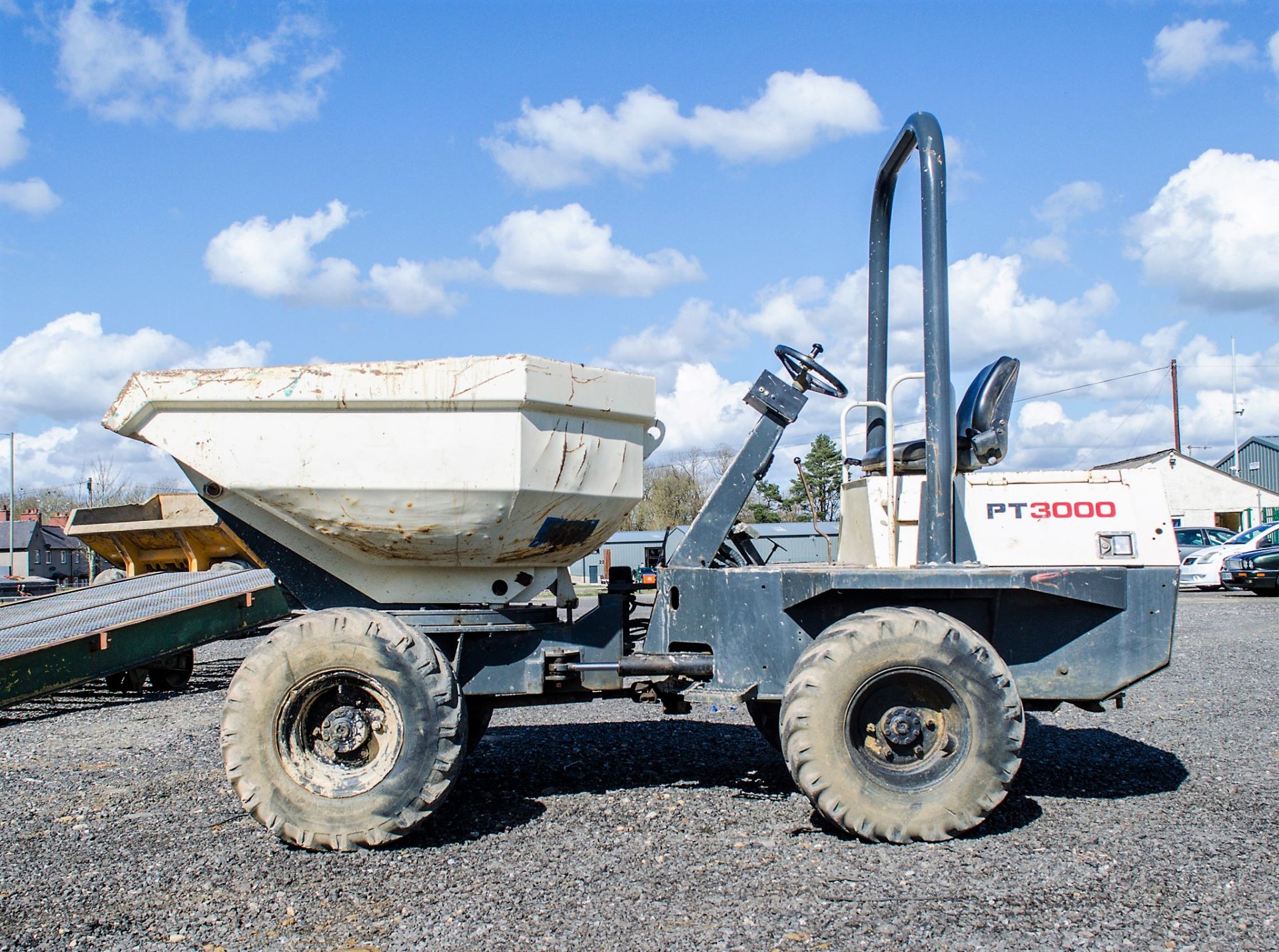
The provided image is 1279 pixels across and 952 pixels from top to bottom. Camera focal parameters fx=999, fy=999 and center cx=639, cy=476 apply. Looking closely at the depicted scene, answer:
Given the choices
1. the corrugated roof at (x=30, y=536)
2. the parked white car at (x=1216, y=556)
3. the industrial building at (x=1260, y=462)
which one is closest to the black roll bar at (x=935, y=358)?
the parked white car at (x=1216, y=556)

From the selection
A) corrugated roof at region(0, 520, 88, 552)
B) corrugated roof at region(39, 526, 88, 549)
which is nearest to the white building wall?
corrugated roof at region(0, 520, 88, 552)

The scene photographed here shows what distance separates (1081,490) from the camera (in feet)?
15.1

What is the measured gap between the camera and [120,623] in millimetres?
7902

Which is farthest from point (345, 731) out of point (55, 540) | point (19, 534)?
point (55, 540)

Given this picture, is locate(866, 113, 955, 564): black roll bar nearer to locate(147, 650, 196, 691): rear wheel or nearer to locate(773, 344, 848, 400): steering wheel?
locate(773, 344, 848, 400): steering wheel

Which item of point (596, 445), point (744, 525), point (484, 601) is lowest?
point (484, 601)

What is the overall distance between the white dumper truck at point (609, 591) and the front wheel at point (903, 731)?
0.01 metres

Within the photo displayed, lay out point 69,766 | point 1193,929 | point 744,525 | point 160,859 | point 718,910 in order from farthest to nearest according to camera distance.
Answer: point 69,766 < point 744,525 < point 160,859 < point 718,910 < point 1193,929

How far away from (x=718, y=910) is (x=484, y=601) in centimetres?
192

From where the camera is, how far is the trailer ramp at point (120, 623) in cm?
711

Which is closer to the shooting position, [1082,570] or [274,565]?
[1082,570]

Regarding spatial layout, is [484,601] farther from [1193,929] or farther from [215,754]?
[1193,929]

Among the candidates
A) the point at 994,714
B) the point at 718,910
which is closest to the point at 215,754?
the point at 718,910

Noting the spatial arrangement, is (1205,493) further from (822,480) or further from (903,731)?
(903,731)
